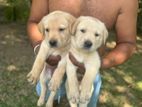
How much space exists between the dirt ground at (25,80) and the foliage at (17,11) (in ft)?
2.09

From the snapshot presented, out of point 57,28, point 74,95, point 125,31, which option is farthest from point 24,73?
point 57,28

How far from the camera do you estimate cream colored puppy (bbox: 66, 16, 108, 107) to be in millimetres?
2467

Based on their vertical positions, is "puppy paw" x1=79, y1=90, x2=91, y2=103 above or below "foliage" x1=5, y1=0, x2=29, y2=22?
above

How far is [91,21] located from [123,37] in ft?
3.18

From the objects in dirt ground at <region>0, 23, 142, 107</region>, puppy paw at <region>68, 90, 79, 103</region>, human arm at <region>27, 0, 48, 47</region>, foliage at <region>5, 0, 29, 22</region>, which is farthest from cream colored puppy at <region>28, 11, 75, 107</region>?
foliage at <region>5, 0, 29, 22</region>

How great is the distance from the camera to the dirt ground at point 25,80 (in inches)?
195

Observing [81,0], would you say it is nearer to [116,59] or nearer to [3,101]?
[116,59]

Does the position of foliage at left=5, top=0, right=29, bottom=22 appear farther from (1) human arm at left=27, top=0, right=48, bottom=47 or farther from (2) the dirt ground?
(1) human arm at left=27, top=0, right=48, bottom=47

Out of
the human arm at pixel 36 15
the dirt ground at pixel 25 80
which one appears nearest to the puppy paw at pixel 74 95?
the human arm at pixel 36 15

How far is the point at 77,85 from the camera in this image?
104 inches

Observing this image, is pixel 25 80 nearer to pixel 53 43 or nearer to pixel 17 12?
pixel 17 12

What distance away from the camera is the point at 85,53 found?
2.65 metres

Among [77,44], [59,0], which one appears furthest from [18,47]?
[77,44]

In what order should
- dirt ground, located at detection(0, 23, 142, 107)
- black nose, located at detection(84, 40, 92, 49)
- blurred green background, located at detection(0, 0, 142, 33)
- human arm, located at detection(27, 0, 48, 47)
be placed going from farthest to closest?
blurred green background, located at detection(0, 0, 142, 33) → dirt ground, located at detection(0, 23, 142, 107) → human arm, located at detection(27, 0, 48, 47) → black nose, located at detection(84, 40, 92, 49)
